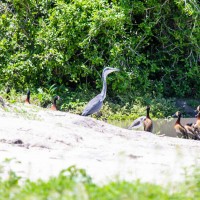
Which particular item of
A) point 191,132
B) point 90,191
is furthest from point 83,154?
point 191,132

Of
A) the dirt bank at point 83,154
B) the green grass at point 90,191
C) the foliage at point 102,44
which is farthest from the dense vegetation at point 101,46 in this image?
the green grass at point 90,191

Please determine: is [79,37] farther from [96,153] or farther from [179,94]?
[96,153]

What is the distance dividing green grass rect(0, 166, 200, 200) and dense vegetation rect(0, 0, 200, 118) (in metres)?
13.9

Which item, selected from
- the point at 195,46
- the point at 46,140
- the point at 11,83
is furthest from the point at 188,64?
the point at 46,140

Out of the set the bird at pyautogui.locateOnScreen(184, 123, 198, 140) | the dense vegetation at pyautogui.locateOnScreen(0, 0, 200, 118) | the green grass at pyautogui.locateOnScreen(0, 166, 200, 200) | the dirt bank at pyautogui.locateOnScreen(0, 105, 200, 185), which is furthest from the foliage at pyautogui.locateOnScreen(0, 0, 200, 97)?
the green grass at pyautogui.locateOnScreen(0, 166, 200, 200)

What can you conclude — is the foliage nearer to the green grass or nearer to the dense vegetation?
the dense vegetation

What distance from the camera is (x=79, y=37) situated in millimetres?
20141

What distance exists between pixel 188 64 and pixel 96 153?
12.4 m

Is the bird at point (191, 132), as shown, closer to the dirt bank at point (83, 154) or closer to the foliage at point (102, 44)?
the dirt bank at point (83, 154)

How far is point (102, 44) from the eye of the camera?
20.2m

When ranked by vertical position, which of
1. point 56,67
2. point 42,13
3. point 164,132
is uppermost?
point 42,13

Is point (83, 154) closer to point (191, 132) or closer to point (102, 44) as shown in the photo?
point (191, 132)

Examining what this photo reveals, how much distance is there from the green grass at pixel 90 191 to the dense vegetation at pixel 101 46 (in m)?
13.9

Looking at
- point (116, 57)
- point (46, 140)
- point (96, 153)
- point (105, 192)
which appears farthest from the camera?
point (116, 57)
